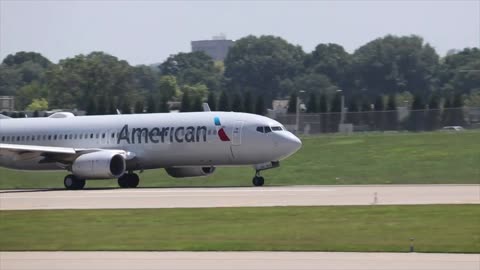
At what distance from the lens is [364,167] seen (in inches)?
2115

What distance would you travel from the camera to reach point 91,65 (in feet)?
383

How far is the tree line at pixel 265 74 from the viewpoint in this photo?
119 meters

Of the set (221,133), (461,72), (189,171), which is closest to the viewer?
(221,133)

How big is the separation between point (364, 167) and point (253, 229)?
2948cm

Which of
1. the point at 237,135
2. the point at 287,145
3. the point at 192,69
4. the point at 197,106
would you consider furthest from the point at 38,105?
the point at 287,145

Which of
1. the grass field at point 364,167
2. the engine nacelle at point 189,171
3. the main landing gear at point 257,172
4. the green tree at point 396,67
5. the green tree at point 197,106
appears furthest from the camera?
the green tree at point 396,67

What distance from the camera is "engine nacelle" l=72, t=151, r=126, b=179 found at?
1779 inches

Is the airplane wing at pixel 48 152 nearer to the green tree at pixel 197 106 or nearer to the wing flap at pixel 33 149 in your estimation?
the wing flap at pixel 33 149

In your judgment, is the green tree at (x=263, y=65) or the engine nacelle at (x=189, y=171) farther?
the green tree at (x=263, y=65)

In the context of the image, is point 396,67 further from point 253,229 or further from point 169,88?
point 253,229

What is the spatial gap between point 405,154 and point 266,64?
370 ft

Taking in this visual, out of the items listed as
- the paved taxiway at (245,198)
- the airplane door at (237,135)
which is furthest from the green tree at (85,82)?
the paved taxiway at (245,198)
